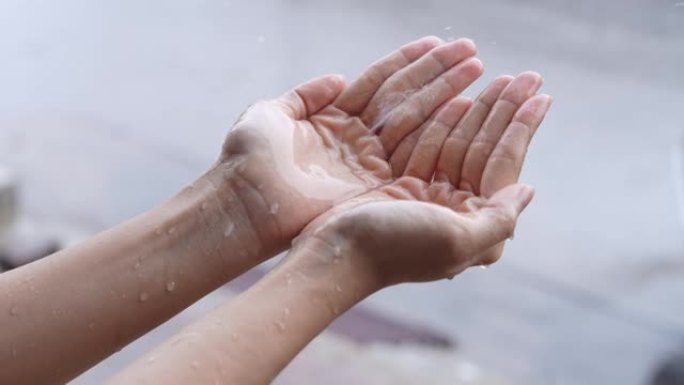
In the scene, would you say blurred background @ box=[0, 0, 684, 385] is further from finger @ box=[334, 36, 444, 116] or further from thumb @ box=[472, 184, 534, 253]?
thumb @ box=[472, 184, 534, 253]

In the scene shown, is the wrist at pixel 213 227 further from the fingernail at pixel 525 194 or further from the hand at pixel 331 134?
the fingernail at pixel 525 194

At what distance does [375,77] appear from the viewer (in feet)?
2.63

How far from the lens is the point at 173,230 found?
68 cm

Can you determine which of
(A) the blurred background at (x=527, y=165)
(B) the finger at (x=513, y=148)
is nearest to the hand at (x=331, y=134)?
(B) the finger at (x=513, y=148)

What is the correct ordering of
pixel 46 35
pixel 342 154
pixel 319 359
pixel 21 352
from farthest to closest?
pixel 46 35
pixel 319 359
pixel 342 154
pixel 21 352

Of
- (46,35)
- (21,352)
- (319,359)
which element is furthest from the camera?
(46,35)

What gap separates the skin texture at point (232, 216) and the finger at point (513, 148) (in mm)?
102

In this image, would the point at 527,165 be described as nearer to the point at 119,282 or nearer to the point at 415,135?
the point at 415,135

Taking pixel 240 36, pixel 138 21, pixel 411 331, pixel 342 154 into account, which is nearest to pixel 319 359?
pixel 411 331

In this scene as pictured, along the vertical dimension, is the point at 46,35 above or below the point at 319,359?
above

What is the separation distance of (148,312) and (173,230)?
0.24ft

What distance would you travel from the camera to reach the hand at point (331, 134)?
27.4 inches

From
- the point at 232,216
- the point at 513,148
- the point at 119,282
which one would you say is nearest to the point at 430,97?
the point at 513,148

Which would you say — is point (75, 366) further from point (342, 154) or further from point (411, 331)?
point (411, 331)
